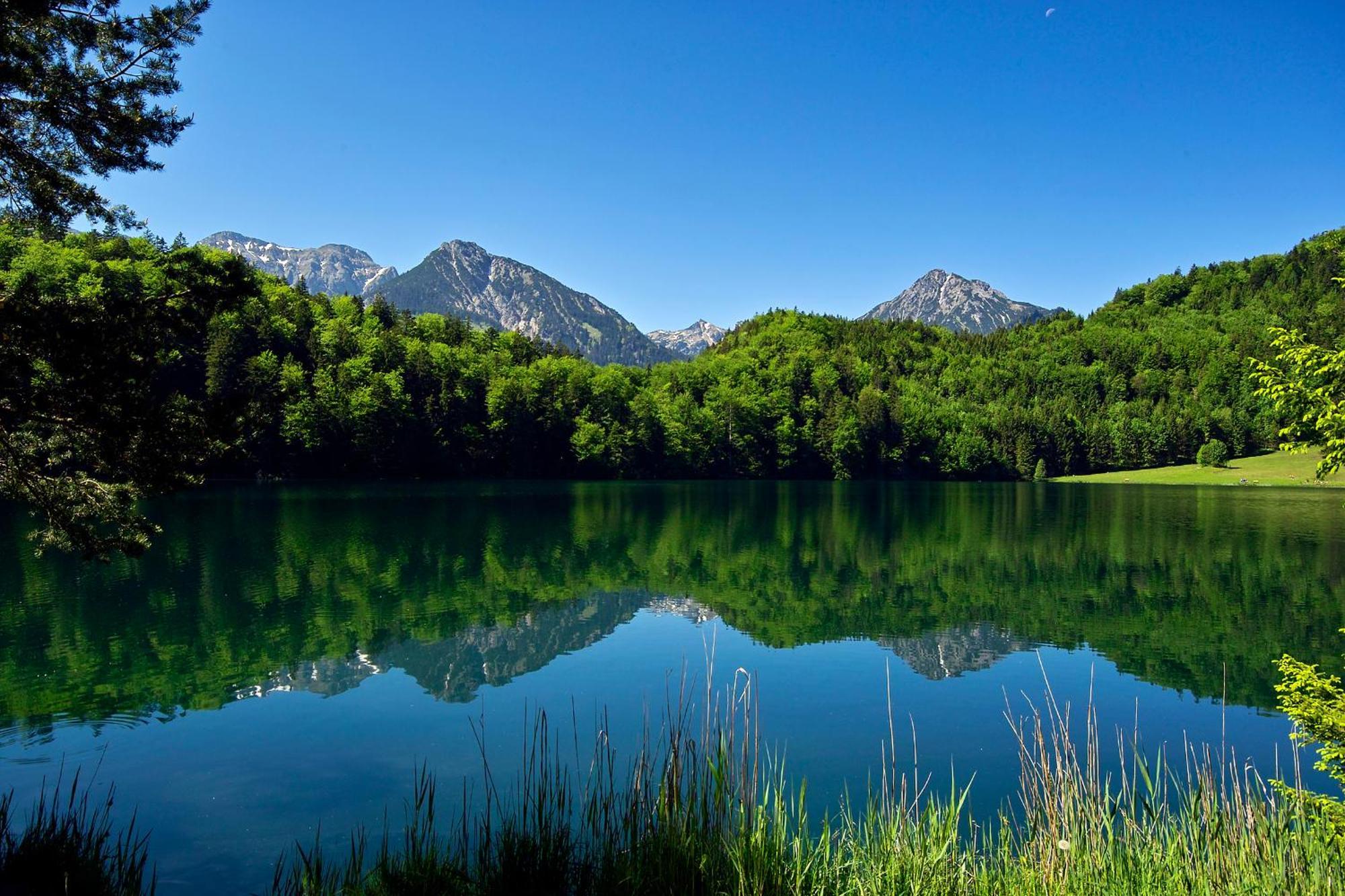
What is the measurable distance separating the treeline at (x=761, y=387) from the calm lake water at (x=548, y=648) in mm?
21663

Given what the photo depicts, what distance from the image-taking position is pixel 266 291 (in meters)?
87.6

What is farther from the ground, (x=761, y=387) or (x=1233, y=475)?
(x=761, y=387)

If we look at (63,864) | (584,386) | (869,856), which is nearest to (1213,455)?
(584,386)

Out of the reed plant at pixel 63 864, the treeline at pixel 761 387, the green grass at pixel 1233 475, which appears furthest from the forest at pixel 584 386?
the green grass at pixel 1233 475

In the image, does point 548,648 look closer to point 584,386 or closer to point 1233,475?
point 584,386

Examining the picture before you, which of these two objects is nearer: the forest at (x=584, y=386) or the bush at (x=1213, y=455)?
the forest at (x=584, y=386)

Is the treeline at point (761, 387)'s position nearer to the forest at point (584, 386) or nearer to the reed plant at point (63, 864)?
the forest at point (584, 386)

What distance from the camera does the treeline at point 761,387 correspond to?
7850 cm

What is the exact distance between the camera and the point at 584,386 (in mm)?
108000

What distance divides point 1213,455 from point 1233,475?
Answer: 596 cm

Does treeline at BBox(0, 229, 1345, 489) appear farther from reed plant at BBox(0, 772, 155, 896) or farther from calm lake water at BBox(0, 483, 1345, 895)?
reed plant at BBox(0, 772, 155, 896)

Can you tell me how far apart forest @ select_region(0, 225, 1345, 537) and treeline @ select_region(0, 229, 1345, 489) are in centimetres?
34

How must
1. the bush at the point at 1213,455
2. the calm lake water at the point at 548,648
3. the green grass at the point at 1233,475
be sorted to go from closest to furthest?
the calm lake water at the point at 548,648 < the green grass at the point at 1233,475 < the bush at the point at 1213,455

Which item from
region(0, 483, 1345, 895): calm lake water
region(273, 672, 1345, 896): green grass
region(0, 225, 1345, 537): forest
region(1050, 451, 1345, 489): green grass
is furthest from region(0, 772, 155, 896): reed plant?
region(1050, 451, 1345, 489): green grass
